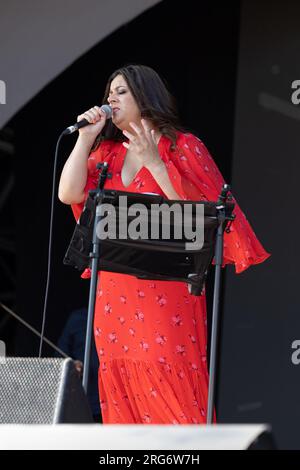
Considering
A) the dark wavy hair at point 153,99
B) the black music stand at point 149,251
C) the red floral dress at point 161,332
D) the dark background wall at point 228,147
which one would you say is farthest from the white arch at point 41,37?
the black music stand at point 149,251

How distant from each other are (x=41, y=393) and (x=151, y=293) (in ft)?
4.41

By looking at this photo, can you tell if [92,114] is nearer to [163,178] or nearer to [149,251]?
[163,178]

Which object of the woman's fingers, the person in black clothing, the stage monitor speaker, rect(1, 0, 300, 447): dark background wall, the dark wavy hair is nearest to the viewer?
the stage monitor speaker

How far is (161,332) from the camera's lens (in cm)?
279

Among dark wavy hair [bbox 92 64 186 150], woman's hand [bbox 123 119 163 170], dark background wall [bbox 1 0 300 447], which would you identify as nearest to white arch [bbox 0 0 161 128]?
dark background wall [bbox 1 0 300 447]

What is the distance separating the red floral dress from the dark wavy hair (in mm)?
83

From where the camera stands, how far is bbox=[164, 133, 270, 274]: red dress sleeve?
274 cm

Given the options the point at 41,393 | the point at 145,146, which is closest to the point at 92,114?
the point at 145,146

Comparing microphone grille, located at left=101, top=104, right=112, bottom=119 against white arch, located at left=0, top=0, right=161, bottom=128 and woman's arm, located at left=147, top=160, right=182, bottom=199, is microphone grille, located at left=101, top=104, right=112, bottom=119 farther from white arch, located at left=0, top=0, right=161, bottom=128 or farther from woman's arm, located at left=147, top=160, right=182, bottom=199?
white arch, located at left=0, top=0, right=161, bottom=128

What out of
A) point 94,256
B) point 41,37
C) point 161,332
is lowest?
point 161,332

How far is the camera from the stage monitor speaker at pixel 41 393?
143cm

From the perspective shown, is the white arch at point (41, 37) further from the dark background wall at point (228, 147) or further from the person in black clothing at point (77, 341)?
the person in black clothing at point (77, 341)
